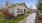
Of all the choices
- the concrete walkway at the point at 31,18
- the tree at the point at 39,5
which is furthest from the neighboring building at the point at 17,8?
the tree at the point at 39,5

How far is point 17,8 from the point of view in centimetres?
248

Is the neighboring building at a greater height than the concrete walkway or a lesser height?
greater

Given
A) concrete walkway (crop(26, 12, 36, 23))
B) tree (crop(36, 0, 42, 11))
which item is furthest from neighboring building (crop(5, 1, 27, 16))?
tree (crop(36, 0, 42, 11))

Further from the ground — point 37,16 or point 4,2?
point 4,2

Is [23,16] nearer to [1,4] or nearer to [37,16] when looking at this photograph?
[37,16]

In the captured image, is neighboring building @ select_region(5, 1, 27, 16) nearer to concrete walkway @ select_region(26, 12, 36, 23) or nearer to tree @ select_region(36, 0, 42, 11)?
concrete walkway @ select_region(26, 12, 36, 23)

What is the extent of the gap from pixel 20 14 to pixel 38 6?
368 millimetres

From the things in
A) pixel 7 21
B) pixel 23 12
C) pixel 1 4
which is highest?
pixel 1 4

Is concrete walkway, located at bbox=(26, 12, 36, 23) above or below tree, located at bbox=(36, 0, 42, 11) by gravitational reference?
below

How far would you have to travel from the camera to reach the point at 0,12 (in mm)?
2451

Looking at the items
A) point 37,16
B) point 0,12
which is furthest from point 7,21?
point 37,16

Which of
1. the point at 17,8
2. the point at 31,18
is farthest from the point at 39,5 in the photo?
the point at 17,8

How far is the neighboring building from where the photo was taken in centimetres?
247

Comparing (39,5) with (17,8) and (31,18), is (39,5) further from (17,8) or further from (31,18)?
(17,8)
